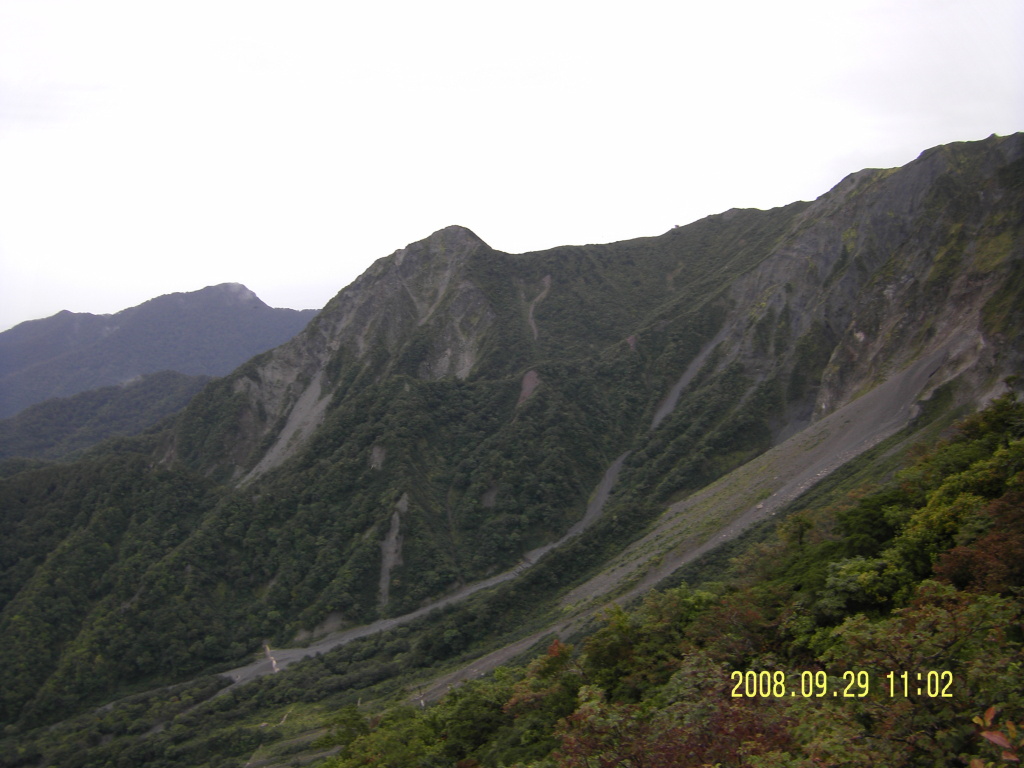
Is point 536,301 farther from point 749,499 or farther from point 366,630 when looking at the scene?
point 749,499

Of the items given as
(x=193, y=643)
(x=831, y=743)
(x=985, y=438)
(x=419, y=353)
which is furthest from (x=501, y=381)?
(x=831, y=743)

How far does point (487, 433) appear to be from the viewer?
106 m

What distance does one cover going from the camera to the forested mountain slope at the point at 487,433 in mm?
67500

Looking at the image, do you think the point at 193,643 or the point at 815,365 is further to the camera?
the point at 815,365

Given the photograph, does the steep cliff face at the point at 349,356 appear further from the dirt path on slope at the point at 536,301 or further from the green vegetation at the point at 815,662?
the green vegetation at the point at 815,662

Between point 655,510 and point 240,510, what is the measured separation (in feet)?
193

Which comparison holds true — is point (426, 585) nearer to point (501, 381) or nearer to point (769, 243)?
point (501, 381)

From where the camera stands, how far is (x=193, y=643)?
7556 centimetres

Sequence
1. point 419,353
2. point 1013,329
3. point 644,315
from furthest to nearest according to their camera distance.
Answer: point 644,315
point 419,353
point 1013,329
